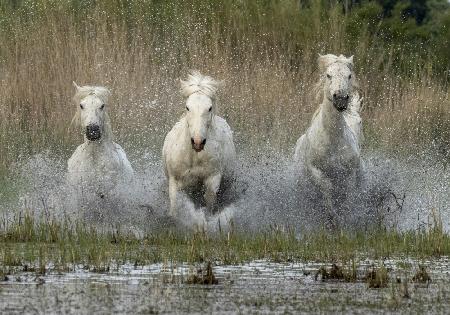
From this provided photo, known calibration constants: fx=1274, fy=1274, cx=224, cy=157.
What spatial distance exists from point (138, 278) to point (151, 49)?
35.4 ft

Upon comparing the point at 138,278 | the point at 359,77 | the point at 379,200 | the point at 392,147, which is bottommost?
the point at 138,278

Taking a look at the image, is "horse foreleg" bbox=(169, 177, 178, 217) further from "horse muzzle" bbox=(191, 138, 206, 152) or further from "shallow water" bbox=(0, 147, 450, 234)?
"horse muzzle" bbox=(191, 138, 206, 152)

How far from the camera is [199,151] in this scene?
1282cm

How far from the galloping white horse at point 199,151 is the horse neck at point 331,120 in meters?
1.12

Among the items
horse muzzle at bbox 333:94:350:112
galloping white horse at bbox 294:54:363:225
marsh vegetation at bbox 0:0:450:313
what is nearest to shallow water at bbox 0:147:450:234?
marsh vegetation at bbox 0:0:450:313

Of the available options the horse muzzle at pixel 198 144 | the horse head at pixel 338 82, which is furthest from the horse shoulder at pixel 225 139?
the horse head at pixel 338 82

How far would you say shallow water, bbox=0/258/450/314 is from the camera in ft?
25.3

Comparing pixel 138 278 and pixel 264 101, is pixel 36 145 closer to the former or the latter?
pixel 264 101

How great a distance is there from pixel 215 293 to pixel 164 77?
1079cm

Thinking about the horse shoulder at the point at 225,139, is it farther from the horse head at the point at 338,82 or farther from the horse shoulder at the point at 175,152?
the horse head at the point at 338,82

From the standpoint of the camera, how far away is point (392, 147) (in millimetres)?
18641

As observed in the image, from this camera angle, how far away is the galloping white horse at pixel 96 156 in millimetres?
13945

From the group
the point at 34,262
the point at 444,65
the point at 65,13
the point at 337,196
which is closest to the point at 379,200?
the point at 337,196

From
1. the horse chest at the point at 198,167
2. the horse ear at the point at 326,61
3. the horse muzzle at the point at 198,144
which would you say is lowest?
the horse chest at the point at 198,167
